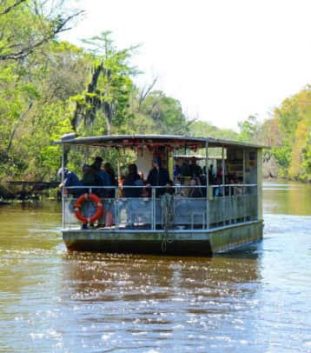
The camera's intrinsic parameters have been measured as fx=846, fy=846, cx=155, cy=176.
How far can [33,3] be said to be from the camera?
36.2 meters

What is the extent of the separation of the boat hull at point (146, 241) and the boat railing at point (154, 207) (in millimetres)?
211

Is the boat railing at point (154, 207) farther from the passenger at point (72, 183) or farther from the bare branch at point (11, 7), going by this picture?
the bare branch at point (11, 7)

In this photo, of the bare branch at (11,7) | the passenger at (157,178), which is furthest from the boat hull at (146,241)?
the bare branch at (11,7)

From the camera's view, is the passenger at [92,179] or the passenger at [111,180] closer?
the passenger at [92,179]

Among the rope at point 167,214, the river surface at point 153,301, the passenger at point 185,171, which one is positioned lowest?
the river surface at point 153,301

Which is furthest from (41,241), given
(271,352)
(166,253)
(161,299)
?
(271,352)

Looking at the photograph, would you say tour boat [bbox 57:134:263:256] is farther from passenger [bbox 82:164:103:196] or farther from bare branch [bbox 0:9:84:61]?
bare branch [bbox 0:9:84:61]

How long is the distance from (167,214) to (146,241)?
0.81 meters

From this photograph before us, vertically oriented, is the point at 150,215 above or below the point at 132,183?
below

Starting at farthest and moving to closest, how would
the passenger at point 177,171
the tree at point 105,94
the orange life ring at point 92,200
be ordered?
the tree at point 105,94, the passenger at point 177,171, the orange life ring at point 92,200

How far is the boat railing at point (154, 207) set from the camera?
1975 cm

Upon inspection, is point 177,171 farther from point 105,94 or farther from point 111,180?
point 105,94

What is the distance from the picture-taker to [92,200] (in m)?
20.1

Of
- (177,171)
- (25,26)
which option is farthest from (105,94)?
(177,171)
